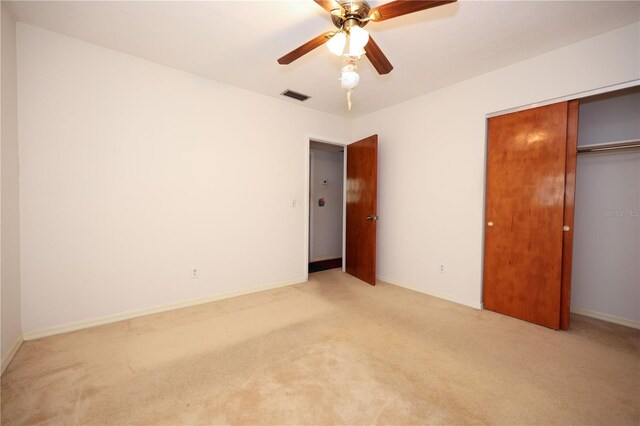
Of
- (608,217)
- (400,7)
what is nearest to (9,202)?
(400,7)

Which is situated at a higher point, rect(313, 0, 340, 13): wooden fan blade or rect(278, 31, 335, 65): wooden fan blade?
rect(313, 0, 340, 13): wooden fan blade

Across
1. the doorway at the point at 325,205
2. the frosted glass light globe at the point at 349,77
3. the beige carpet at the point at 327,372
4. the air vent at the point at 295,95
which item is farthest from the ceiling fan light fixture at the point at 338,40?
the doorway at the point at 325,205

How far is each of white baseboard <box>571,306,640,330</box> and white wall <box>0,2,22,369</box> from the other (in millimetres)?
5272

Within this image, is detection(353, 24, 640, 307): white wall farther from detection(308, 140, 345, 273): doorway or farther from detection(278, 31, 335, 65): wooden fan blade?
detection(278, 31, 335, 65): wooden fan blade

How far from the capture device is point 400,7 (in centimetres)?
154

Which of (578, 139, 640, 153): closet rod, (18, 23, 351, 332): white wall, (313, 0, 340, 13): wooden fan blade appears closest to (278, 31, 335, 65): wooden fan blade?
(313, 0, 340, 13): wooden fan blade

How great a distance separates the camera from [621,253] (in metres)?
2.65

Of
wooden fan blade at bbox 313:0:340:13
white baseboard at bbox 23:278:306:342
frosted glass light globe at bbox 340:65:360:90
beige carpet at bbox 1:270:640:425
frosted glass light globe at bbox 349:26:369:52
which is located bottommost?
beige carpet at bbox 1:270:640:425

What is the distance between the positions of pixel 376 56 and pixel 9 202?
10.1 ft

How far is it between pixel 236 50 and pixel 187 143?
117 centimetres

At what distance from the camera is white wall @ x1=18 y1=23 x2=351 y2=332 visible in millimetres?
2283

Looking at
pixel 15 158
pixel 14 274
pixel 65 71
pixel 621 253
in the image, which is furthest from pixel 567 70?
pixel 14 274

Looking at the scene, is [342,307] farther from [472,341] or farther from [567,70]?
[567,70]

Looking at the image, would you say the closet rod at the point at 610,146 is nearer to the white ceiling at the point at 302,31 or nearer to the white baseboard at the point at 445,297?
the white ceiling at the point at 302,31
